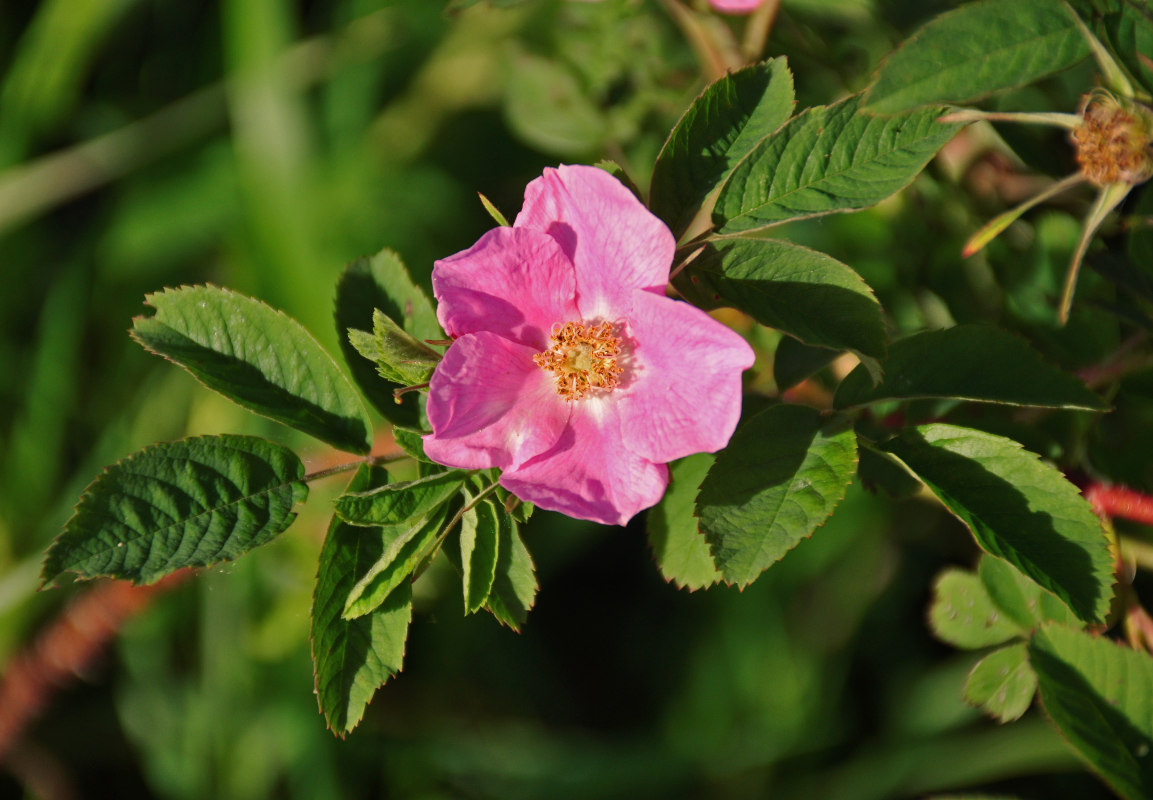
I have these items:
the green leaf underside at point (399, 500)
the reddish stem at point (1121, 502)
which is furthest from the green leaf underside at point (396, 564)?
the reddish stem at point (1121, 502)

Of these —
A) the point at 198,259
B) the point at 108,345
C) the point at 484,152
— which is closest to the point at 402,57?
the point at 484,152

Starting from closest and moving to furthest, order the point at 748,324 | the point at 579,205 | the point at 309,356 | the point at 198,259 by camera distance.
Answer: the point at 579,205
the point at 309,356
the point at 748,324
the point at 198,259

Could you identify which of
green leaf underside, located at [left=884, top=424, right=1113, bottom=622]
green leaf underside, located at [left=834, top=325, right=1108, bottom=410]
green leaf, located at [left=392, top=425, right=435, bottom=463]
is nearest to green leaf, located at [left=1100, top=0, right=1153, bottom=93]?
green leaf underside, located at [left=834, top=325, right=1108, bottom=410]

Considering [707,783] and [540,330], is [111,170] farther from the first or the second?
[707,783]

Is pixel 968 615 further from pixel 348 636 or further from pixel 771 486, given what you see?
pixel 348 636

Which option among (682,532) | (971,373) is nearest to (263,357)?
(682,532)

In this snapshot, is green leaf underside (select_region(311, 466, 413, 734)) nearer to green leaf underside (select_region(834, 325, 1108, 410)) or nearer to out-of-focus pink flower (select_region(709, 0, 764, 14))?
green leaf underside (select_region(834, 325, 1108, 410))
